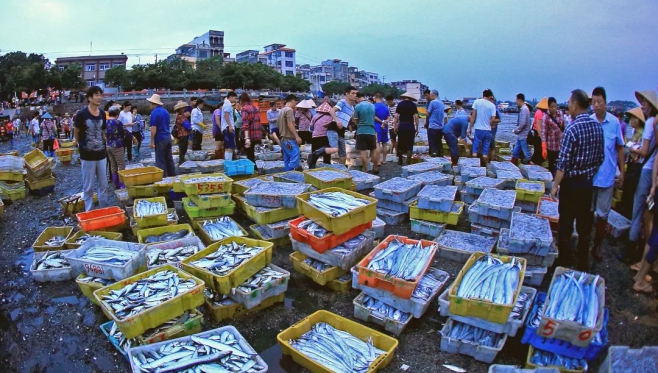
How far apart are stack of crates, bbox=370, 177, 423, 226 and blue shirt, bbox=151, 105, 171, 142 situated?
5092mm

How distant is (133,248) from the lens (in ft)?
17.6

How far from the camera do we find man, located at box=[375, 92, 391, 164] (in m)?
11.1

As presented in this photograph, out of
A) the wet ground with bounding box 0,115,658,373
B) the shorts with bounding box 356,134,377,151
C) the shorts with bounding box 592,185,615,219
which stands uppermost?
the shorts with bounding box 356,134,377,151

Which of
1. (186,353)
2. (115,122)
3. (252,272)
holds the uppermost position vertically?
(115,122)

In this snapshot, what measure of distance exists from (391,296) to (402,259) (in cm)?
Answer: 56

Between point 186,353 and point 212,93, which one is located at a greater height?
point 212,93

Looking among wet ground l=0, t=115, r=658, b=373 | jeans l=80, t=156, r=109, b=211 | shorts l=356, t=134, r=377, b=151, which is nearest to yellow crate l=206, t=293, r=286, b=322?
wet ground l=0, t=115, r=658, b=373

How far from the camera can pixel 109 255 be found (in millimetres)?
5168

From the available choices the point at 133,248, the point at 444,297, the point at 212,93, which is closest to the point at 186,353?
the point at 133,248

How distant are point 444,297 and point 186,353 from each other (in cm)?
268

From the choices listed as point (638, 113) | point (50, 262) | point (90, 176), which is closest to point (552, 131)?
point (638, 113)

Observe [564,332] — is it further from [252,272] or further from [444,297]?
[252,272]

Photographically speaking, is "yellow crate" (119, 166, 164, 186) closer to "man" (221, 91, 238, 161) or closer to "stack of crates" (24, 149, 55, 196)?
"man" (221, 91, 238, 161)

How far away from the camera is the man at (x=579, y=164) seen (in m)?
4.87
